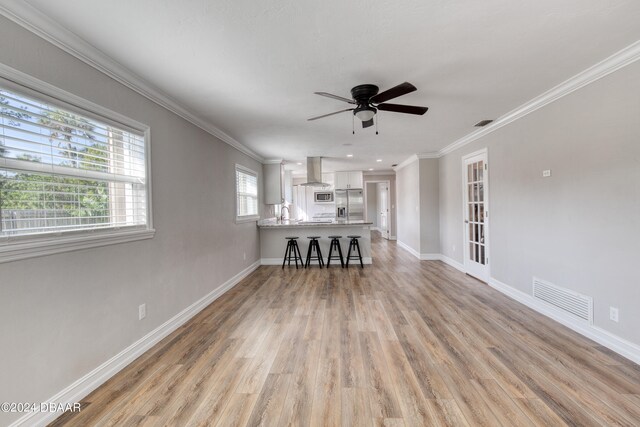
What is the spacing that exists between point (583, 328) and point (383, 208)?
325 inches

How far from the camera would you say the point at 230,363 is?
2.21 meters

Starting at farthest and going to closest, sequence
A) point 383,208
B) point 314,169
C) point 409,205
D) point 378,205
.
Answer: point 378,205
point 383,208
point 409,205
point 314,169

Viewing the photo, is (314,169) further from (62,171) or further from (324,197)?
(62,171)

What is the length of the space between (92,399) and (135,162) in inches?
72.3

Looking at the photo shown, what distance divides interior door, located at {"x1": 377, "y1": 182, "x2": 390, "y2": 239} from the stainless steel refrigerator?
1.87m

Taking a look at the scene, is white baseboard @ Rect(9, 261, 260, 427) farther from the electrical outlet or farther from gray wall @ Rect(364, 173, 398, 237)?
gray wall @ Rect(364, 173, 398, 237)

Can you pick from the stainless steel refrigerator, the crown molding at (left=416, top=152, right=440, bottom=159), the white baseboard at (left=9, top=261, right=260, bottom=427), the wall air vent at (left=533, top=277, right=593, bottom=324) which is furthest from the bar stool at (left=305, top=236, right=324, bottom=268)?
the wall air vent at (left=533, top=277, right=593, bottom=324)

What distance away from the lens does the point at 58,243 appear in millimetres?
A: 1694

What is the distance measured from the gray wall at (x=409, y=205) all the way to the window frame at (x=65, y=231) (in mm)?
5575

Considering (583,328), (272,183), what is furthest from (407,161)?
(583,328)

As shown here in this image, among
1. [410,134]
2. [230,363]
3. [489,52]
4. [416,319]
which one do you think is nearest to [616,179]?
[489,52]

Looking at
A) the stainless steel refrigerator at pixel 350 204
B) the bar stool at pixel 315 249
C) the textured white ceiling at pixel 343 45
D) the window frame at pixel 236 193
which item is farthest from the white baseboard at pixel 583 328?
the stainless steel refrigerator at pixel 350 204

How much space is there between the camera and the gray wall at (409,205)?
6.43m

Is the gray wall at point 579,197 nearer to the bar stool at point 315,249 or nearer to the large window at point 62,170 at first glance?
the bar stool at point 315,249
